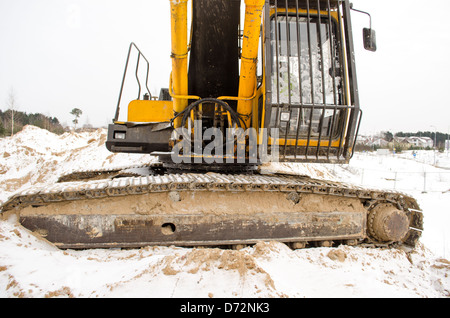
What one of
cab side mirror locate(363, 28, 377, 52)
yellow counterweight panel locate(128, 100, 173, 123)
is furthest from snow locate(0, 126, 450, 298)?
cab side mirror locate(363, 28, 377, 52)

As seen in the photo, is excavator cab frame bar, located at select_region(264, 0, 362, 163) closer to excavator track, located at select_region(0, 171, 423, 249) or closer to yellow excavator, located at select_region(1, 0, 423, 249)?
yellow excavator, located at select_region(1, 0, 423, 249)

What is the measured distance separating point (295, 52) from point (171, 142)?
1996mm

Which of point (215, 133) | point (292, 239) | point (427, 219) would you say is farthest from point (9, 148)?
point (427, 219)

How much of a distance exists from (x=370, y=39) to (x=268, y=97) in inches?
67.8

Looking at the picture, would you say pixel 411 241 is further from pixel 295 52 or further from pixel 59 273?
pixel 59 273

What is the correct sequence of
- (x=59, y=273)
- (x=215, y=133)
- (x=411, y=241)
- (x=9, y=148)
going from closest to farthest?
(x=59, y=273) < (x=411, y=241) < (x=215, y=133) < (x=9, y=148)

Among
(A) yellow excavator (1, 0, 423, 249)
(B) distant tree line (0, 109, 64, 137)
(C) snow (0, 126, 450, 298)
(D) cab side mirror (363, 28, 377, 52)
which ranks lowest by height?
(C) snow (0, 126, 450, 298)

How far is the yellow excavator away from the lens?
2.90 meters

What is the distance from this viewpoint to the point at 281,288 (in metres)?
1.95

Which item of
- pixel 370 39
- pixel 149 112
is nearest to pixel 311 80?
pixel 370 39

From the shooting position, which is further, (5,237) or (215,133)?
(215,133)

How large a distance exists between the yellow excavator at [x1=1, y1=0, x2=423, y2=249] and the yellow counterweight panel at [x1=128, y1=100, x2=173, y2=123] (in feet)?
0.05

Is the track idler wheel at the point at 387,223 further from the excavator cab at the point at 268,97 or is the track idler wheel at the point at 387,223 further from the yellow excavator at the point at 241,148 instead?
the excavator cab at the point at 268,97

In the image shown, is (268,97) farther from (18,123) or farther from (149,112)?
(18,123)
